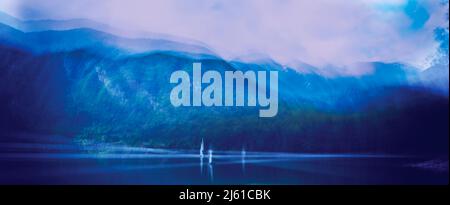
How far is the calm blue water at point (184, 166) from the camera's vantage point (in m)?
3.76

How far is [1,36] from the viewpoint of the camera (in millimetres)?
3891

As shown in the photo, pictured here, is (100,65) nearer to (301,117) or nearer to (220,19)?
(220,19)

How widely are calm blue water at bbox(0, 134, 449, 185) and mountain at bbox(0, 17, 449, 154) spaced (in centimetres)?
7

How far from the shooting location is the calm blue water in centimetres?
376

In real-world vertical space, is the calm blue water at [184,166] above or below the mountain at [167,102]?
below

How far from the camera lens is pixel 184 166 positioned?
3.84 meters

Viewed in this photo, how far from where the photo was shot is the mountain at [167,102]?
3777 mm

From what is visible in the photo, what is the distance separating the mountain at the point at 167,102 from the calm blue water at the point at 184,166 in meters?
0.07

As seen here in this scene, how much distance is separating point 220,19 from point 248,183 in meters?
1.25

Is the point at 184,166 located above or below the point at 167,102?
below

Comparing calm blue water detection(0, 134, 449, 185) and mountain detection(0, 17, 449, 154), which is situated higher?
mountain detection(0, 17, 449, 154)

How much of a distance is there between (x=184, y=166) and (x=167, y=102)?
19.7 inches
